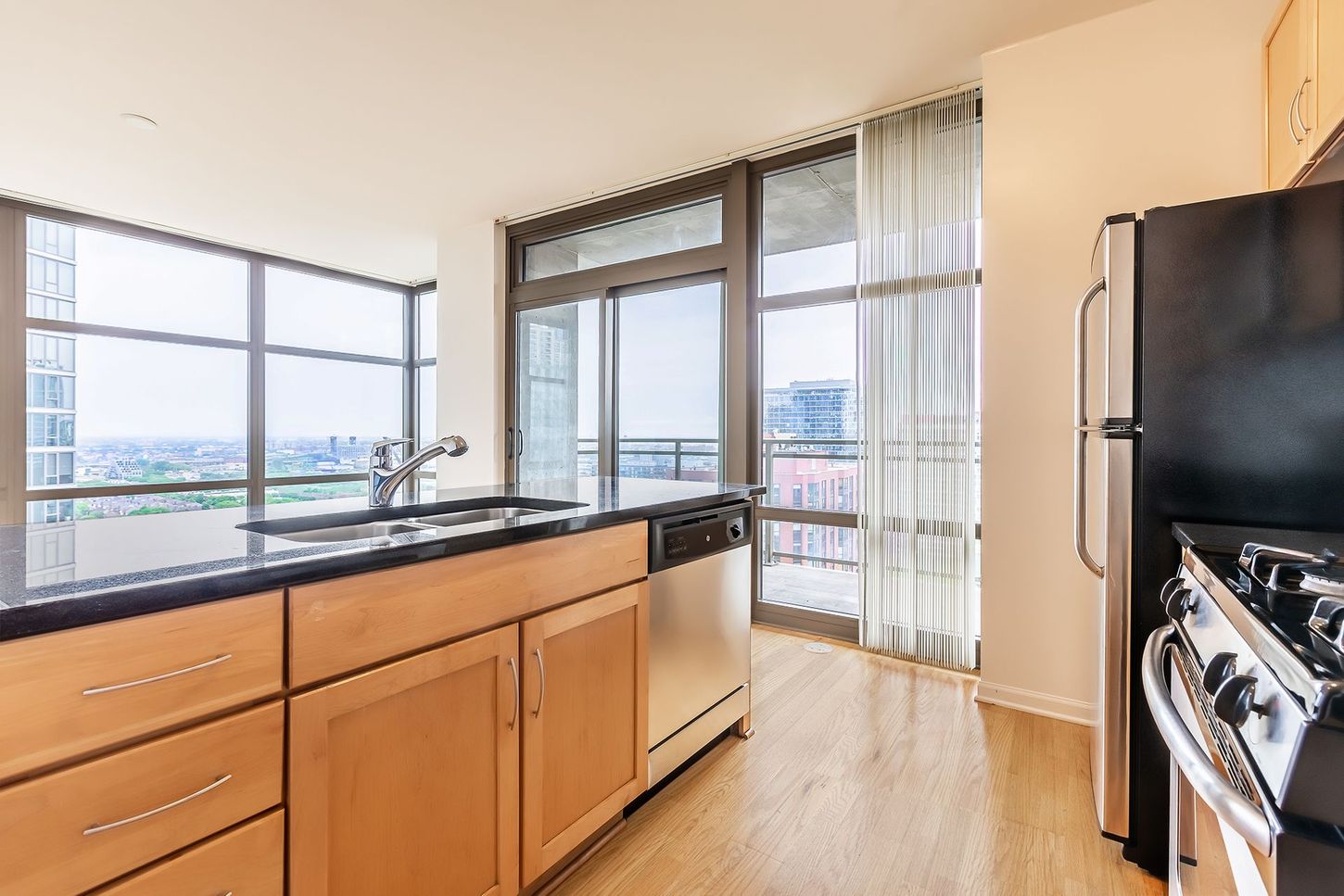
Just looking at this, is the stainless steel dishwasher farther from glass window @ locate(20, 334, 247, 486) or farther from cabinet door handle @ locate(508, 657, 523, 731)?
glass window @ locate(20, 334, 247, 486)

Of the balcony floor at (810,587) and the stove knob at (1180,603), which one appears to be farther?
the balcony floor at (810,587)

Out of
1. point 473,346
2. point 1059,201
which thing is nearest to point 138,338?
point 473,346

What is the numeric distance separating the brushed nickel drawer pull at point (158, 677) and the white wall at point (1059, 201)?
8.39 ft

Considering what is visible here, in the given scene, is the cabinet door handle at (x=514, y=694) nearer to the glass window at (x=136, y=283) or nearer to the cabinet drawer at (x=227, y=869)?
the cabinet drawer at (x=227, y=869)

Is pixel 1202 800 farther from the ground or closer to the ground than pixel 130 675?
closer to the ground

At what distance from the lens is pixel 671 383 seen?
3.90m

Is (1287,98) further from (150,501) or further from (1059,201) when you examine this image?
(150,501)

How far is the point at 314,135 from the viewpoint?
3.28m

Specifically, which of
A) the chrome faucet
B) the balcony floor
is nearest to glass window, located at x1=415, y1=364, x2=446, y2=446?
the balcony floor

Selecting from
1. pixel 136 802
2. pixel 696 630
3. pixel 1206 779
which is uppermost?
pixel 1206 779

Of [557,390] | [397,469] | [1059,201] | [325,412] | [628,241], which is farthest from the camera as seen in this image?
[325,412]

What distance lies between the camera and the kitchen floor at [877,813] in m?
1.47

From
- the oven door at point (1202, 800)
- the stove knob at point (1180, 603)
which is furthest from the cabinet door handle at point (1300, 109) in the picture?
the oven door at point (1202, 800)

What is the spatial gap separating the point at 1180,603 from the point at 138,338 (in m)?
6.25
